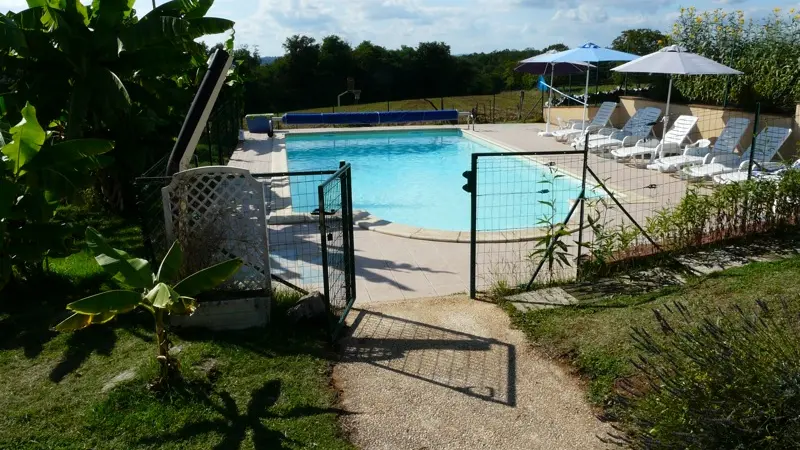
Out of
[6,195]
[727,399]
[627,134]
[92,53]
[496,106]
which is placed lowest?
[727,399]

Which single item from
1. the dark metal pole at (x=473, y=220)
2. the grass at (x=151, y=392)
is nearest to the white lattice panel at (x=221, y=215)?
the grass at (x=151, y=392)

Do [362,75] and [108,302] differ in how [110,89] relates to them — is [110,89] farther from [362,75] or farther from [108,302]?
[362,75]

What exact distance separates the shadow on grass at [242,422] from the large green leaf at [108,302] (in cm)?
82

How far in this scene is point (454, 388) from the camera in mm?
4410

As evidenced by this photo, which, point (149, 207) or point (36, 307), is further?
point (36, 307)

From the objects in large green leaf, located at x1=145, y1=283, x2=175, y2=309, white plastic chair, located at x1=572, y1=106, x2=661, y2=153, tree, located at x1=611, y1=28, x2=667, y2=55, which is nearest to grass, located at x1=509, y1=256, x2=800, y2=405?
large green leaf, located at x1=145, y1=283, x2=175, y2=309

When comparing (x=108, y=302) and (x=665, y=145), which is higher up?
(x=665, y=145)

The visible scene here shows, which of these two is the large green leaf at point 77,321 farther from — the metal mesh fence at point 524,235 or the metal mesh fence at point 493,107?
the metal mesh fence at point 493,107

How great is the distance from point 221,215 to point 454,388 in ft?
8.04

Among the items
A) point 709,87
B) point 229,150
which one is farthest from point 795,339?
point 229,150

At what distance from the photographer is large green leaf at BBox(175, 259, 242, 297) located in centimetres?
438

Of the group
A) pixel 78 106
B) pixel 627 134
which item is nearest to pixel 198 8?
pixel 78 106

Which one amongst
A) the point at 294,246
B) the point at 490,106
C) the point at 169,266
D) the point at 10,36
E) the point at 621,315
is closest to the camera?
the point at 169,266

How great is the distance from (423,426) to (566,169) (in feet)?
34.0
